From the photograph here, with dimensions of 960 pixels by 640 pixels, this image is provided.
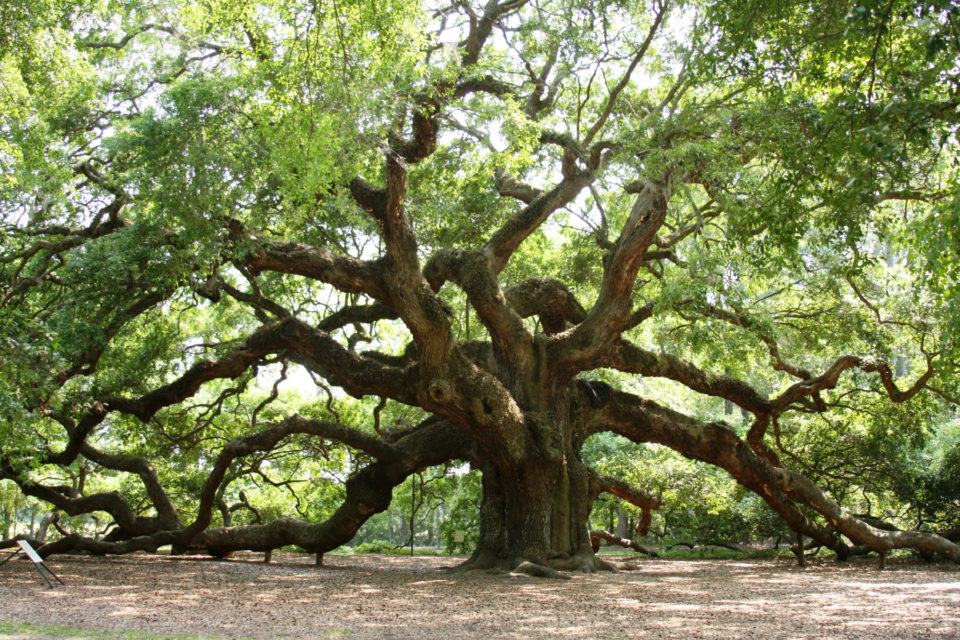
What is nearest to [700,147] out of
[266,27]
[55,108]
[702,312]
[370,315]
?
[702,312]

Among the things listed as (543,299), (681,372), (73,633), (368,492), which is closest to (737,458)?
(681,372)

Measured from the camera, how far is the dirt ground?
14.9ft

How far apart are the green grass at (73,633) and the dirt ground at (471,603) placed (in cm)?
8

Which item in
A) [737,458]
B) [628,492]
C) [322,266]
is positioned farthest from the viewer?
[628,492]

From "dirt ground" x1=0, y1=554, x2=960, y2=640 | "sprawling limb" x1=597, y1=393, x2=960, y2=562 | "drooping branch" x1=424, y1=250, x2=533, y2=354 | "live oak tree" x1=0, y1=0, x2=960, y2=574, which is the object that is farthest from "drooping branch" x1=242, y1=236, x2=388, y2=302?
"sprawling limb" x1=597, y1=393, x2=960, y2=562

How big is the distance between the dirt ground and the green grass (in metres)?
0.08

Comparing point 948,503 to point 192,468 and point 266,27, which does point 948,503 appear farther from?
point 192,468

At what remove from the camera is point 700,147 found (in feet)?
22.4

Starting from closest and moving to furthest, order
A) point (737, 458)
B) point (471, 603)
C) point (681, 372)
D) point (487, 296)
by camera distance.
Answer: point (471, 603) < point (487, 296) < point (681, 372) < point (737, 458)

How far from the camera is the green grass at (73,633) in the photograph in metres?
4.00

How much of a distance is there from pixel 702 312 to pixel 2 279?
8.95m

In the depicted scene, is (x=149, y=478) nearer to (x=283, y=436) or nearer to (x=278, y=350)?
(x=283, y=436)

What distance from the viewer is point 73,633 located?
411cm

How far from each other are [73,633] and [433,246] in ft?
27.8
